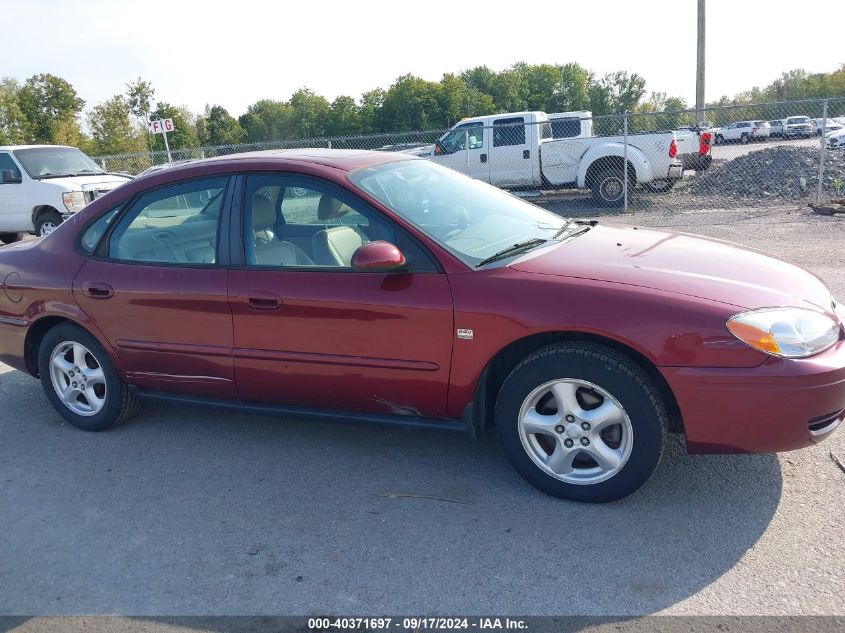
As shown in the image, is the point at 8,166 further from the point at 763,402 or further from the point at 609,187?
the point at 763,402

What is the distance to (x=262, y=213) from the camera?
396 centimetres

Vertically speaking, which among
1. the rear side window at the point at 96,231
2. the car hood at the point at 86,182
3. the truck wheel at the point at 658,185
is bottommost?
the truck wheel at the point at 658,185

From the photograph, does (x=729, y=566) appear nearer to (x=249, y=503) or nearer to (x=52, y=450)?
(x=249, y=503)

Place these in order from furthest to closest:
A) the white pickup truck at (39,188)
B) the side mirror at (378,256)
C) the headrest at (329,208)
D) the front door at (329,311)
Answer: the white pickup truck at (39,188) → the headrest at (329,208) → the front door at (329,311) → the side mirror at (378,256)

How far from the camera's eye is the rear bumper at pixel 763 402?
290 centimetres

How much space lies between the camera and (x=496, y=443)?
157 inches

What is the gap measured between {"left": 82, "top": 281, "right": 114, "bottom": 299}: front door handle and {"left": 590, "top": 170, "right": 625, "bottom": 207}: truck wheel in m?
11.2

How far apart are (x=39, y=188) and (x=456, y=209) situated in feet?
37.3

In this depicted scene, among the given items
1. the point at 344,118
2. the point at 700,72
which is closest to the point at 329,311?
the point at 700,72

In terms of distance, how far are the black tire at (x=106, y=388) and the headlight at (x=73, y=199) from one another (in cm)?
909

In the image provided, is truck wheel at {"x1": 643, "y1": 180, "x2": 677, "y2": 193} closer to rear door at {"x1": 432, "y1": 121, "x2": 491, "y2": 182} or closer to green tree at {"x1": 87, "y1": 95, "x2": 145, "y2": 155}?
rear door at {"x1": 432, "y1": 121, "x2": 491, "y2": 182}

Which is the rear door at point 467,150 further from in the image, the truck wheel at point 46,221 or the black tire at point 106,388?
the black tire at point 106,388

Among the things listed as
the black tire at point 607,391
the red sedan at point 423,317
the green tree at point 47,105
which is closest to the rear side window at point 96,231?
the red sedan at point 423,317

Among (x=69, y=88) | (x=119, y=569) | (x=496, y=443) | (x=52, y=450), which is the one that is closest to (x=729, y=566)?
(x=496, y=443)
